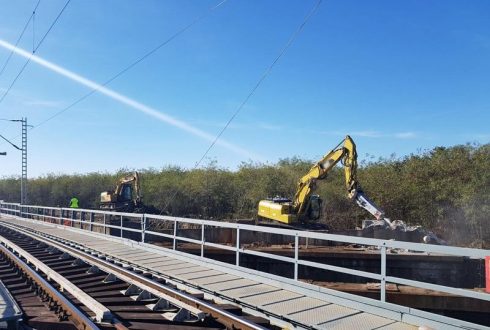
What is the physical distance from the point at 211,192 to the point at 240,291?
123 ft

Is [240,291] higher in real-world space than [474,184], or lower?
lower

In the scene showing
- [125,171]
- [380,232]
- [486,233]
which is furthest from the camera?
[125,171]

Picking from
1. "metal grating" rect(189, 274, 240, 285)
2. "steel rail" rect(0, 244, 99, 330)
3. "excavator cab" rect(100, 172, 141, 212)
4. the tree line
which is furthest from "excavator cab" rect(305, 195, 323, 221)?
"steel rail" rect(0, 244, 99, 330)

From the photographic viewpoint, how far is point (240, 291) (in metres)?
8.43

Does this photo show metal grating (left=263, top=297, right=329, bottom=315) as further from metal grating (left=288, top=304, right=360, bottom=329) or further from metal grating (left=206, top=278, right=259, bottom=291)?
metal grating (left=206, top=278, right=259, bottom=291)

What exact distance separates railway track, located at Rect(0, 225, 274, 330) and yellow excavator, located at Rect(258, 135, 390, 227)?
11854 millimetres

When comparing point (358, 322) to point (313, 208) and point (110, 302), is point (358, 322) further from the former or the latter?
point (313, 208)

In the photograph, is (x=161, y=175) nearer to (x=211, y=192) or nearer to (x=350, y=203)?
(x=211, y=192)

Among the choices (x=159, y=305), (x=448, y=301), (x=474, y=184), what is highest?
(x=474, y=184)

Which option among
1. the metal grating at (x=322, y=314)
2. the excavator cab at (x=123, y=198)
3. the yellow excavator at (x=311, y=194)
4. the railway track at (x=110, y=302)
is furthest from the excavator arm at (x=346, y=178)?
the metal grating at (x=322, y=314)

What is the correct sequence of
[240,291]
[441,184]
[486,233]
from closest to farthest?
1. [240,291]
2. [486,233]
3. [441,184]

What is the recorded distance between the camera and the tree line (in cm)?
2727

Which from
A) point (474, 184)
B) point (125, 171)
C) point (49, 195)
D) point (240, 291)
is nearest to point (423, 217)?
point (474, 184)

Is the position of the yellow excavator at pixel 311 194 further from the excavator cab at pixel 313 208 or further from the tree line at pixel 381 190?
the tree line at pixel 381 190
